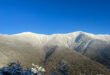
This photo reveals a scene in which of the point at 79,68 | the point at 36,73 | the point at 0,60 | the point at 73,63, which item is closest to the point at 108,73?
the point at 79,68

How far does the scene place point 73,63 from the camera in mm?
192500

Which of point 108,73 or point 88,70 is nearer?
point 108,73

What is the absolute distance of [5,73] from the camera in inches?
1449

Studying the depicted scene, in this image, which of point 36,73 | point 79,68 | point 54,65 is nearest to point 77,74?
point 79,68

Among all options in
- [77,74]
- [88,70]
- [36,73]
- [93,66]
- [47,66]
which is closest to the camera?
[36,73]

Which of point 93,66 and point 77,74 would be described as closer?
point 77,74

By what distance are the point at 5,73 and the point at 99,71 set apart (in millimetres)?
153522

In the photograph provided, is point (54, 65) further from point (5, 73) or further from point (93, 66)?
point (5, 73)

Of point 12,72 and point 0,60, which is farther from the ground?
point 0,60

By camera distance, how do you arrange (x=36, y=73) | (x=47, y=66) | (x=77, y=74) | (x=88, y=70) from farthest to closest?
(x=47, y=66) < (x=88, y=70) < (x=77, y=74) < (x=36, y=73)

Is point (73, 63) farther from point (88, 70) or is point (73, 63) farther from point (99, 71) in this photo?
point (99, 71)

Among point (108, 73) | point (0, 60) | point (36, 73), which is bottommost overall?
point (108, 73)

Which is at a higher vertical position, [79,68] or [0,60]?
[0,60]

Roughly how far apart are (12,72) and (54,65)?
167796 millimetres
